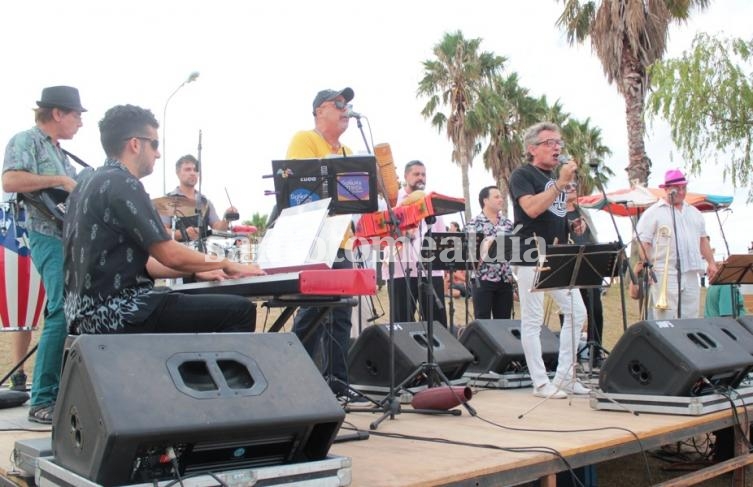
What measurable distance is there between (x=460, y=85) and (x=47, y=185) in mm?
27773

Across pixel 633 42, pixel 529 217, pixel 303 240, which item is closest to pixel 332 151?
pixel 529 217

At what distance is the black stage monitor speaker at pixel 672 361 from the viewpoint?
4.58 meters

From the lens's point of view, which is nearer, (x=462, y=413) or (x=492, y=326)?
(x=462, y=413)

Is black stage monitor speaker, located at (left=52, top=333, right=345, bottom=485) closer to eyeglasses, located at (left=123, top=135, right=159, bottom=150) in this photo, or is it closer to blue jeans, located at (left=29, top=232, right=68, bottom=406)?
eyeglasses, located at (left=123, top=135, right=159, bottom=150)

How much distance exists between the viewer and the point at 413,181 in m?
7.45

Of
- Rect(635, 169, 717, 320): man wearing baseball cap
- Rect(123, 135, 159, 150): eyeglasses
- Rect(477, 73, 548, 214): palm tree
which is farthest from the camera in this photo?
Rect(477, 73, 548, 214): palm tree

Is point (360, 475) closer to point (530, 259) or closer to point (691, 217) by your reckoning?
point (530, 259)

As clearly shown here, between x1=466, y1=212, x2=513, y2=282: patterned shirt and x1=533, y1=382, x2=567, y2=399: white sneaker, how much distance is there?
147 centimetres

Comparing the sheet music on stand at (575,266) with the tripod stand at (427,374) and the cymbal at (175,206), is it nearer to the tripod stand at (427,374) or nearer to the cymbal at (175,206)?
the tripod stand at (427,374)

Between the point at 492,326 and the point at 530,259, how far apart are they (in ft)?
4.39

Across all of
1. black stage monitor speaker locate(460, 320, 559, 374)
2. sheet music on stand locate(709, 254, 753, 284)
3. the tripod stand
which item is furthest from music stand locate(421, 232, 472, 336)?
sheet music on stand locate(709, 254, 753, 284)

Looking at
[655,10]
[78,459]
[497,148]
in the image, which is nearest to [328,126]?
[78,459]

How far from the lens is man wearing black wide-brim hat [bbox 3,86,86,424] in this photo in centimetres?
433

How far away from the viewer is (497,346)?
640 centimetres
